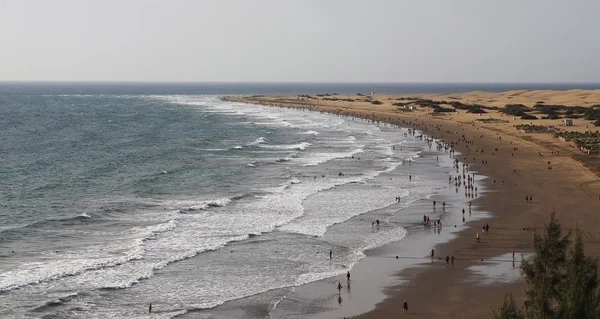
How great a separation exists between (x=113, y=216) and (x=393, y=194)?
2320 cm

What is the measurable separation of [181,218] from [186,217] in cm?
52

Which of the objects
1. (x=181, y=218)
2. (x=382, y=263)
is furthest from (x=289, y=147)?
(x=382, y=263)

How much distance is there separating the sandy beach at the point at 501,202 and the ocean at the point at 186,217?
4410 mm

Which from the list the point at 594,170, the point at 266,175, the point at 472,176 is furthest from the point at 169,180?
the point at 594,170

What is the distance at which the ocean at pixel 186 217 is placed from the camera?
3234 cm

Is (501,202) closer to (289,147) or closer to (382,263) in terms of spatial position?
(382,263)

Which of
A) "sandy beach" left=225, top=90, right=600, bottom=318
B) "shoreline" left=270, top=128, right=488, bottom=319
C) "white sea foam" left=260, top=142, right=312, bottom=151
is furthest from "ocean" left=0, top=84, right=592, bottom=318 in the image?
"sandy beach" left=225, top=90, right=600, bottom=318

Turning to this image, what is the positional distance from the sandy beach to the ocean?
4410mm

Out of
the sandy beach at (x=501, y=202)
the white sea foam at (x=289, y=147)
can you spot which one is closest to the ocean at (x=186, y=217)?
the white sea foam at (x=289, y=147)

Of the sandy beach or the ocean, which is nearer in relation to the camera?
A: the sandy beach

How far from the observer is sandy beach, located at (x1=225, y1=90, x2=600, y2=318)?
105ft

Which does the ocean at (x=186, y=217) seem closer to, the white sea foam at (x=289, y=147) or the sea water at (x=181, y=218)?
the sea water at (x=181, y=218)

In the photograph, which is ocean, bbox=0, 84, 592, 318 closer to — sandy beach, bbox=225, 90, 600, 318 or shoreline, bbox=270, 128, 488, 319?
shoreline, bbox=270, 128, 488, 319

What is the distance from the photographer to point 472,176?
6594 cm
